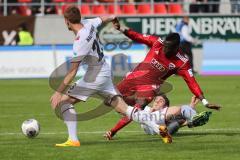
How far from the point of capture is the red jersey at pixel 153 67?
1423 cm

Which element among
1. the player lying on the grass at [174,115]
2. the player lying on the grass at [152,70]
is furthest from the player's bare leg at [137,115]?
the player lying on the grass at [152,70]

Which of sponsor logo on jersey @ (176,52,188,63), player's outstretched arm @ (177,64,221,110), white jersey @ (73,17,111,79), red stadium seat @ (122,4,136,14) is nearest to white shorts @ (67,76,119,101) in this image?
white jersey @ (73,17,111,79)

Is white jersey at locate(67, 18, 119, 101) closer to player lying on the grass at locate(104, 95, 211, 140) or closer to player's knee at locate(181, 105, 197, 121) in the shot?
player lying on the grass at locate(104, 95, 211, 140)

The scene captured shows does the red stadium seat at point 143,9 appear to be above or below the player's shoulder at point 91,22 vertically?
below

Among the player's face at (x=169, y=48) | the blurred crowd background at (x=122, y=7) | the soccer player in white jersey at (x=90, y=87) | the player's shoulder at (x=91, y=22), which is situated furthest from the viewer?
the blurred crowd background at (x=122, y=7)

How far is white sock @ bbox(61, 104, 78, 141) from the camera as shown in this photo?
42.2 ft

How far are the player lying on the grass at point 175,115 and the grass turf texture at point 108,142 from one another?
289 millimetres

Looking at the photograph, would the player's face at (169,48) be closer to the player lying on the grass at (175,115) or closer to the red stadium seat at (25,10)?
the player lying on the grass at (175,115)

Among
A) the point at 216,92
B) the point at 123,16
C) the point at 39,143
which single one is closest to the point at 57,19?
the point at 123,16

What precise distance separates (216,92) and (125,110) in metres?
13.0

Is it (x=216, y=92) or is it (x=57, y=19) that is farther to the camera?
(x=57, y=19)

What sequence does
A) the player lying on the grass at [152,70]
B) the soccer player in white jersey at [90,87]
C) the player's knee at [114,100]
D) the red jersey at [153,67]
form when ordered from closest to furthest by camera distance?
the soccer player in white jersey at [90,87], the player's knee at [114,100], the player lying on the grass at [152,70], the red jersey at [153,67]

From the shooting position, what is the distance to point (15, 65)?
31.5m

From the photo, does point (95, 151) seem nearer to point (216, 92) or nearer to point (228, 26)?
point (216, 92)
